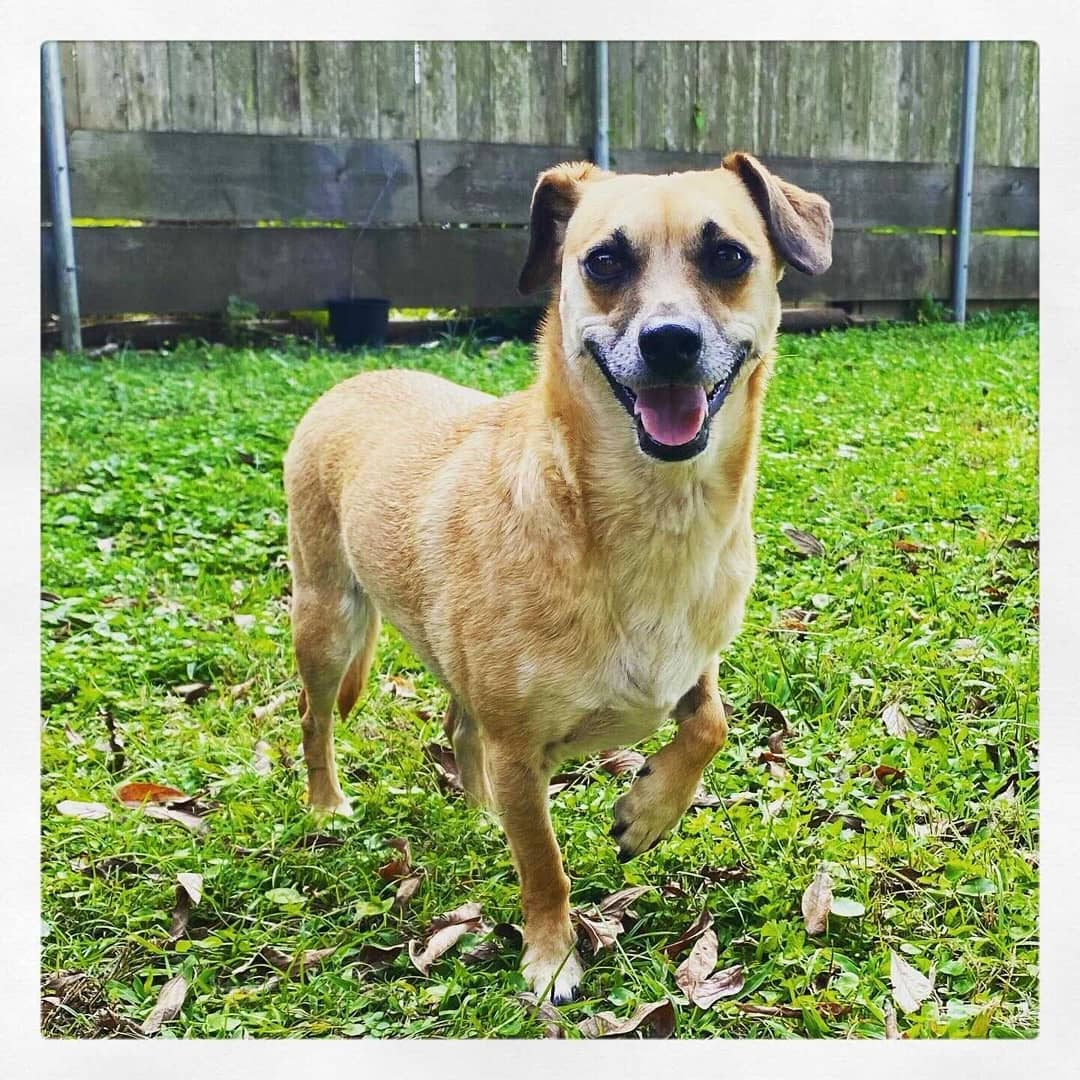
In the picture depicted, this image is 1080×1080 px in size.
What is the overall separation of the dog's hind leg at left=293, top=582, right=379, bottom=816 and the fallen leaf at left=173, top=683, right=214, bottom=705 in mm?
497

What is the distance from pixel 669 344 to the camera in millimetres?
2047

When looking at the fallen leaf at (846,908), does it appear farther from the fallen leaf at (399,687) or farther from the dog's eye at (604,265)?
the fallen leaf at (399,687)

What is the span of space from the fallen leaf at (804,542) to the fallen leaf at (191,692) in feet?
5.93

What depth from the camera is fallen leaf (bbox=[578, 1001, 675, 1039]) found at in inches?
87.6

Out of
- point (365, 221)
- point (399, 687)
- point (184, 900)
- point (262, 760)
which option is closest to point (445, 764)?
point (399, 687)

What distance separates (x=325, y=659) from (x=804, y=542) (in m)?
1.50

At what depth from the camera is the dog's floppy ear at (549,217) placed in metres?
2.45

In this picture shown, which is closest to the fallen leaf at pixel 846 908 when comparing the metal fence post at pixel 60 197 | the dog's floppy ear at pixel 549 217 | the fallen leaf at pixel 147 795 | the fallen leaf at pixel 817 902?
the fallen leaf at pixel 817 902

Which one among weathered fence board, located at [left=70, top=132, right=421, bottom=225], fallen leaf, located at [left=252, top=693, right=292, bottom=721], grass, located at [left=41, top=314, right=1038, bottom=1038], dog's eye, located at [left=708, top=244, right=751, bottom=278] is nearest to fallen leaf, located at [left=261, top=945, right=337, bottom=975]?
grass, located at [left=41, top=314, right=1038, bottom=1038]

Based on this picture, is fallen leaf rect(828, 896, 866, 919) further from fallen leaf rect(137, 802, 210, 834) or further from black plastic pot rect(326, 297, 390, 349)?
black plastic pot rect(326, 297, 390, 349)
